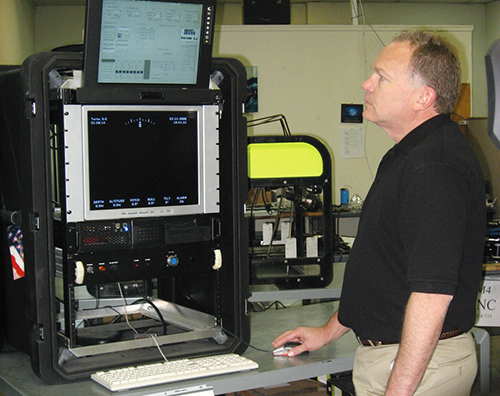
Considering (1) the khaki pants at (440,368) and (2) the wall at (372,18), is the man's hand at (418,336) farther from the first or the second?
(2) the wall at (372,18)

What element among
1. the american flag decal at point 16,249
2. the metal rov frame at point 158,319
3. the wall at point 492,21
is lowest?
the metal rov frame at point 158,319

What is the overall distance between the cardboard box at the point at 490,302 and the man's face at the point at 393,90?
67.0 inches

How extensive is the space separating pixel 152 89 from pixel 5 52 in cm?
401

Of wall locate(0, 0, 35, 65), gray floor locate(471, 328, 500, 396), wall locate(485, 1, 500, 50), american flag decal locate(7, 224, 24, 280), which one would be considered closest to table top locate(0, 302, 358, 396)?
american flag decal locate(7, 224, 24, 280)

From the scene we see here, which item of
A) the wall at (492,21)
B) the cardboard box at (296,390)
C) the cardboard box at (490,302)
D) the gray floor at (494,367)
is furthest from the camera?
the wall at (492,21)

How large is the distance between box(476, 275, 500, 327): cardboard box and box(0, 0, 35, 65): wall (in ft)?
12.5

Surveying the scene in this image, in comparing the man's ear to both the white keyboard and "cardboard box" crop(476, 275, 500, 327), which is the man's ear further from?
"cardboard box" crop(476, 275, 500, 327)

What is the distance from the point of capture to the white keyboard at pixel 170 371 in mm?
1354

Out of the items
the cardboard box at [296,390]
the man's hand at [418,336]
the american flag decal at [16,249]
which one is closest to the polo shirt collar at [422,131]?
the man's hand at [418,336]

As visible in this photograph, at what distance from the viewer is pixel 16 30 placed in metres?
5.55

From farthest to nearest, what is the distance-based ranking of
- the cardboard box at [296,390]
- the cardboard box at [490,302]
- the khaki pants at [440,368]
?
the cardboard box at [490,302]
the cardboard box at [296,390]
the khaki pants at [440,368]

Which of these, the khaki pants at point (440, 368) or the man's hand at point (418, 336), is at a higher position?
the man's hand at point (418, 336)

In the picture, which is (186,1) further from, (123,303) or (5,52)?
(5,52)

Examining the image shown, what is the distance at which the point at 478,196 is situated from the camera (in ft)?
4.22
